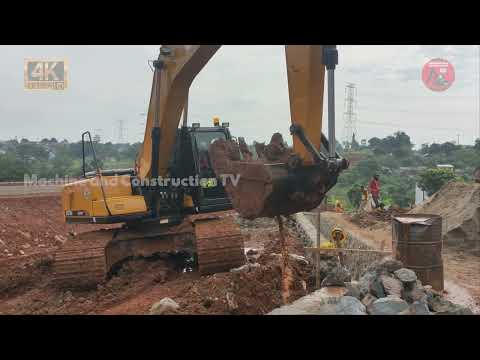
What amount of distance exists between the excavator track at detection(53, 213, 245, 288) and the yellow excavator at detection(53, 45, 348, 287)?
0.5 inches

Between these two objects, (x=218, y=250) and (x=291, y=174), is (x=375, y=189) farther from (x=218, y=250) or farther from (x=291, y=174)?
(x=291, y=174)

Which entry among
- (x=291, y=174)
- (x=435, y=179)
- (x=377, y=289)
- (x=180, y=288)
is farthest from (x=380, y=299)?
(x=435, y=179)

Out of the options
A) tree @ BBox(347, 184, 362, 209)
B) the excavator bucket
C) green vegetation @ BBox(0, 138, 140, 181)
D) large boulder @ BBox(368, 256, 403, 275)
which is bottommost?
tree @ BBox(347, 184, 362, 209)

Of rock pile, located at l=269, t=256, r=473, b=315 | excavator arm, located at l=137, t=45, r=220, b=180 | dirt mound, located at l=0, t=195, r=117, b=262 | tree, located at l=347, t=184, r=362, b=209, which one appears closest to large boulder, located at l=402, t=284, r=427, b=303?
rock pile, located at l=269, t=256, r=473, b=315

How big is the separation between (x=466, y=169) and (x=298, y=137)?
3907 centimetres

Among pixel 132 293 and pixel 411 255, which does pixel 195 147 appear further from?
pixel 411 255

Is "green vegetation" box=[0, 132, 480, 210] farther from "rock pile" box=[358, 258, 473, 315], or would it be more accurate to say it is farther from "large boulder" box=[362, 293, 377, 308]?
"large boulder" box=[362, 293, 377, 308]

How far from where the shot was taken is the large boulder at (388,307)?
459 centimetres

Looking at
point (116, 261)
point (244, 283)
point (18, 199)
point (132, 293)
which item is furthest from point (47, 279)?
point (18, 199)

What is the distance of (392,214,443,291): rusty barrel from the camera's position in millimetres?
6316

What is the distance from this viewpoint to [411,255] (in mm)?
6336

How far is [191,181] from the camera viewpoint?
7418 millimetres

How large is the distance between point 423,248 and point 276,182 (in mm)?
3109

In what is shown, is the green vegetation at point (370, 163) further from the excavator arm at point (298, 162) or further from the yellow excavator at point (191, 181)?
the excavator arm at point (298, 162)
